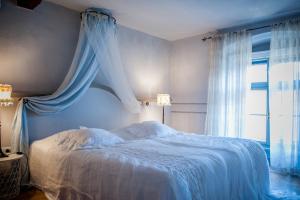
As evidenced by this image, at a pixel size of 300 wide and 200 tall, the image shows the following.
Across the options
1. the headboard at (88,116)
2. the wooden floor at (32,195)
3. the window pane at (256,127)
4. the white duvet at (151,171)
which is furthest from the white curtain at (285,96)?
the wooden floor at (32,195)

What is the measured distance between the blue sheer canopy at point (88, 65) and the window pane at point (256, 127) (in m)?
2.42

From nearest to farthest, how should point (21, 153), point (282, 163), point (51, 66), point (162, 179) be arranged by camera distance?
point (162, 179), point (21, 153), point (51, 66), point (282, 163)

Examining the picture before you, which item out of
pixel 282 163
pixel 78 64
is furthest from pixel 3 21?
pixel 282 163

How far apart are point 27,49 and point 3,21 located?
1.17 feet

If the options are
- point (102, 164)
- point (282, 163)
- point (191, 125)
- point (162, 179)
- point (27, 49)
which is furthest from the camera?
point (191, 125)

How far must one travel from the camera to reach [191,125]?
4.39m

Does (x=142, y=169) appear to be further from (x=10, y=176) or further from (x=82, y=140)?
(x=10, y=176)

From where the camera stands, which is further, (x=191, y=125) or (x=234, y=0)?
(x=191, y=125)

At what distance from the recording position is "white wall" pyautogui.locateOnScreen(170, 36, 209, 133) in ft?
13.9

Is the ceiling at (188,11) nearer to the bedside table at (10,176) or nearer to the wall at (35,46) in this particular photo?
the wall at (35,46)

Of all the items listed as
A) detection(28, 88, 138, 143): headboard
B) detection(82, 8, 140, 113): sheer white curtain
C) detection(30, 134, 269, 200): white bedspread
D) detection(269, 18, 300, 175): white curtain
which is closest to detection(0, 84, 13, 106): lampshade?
detection(28, 88, 138, 143): headboard

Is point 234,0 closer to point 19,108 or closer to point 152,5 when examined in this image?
point 152,5

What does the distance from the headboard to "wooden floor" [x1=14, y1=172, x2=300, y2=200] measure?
→ 0.58 m

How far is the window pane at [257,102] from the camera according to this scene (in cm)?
418
